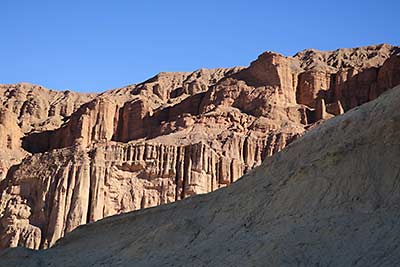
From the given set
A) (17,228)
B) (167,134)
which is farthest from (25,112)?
(17,228)

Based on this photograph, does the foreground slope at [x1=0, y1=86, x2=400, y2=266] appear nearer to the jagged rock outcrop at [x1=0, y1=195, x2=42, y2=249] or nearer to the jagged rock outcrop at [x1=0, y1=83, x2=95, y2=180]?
the jagged rock outcrop at [x1=0, y1=195, x2=42, y2=249]

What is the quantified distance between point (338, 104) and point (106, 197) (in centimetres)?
2906

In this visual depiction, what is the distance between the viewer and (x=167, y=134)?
79.2 metres

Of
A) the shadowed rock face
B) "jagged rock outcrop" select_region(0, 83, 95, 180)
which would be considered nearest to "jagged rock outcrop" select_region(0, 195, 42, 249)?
the shadowed rock face

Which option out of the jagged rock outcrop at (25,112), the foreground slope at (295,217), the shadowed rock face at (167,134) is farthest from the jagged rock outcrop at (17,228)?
the foreground slope at (295,217)

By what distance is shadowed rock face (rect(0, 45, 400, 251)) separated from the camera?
68312mm

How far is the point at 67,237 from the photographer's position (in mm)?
31703

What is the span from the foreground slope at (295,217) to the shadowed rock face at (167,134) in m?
36.5

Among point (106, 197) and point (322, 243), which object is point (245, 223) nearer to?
point (322, 243)

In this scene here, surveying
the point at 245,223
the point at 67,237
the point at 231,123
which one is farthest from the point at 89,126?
the point at 245,223

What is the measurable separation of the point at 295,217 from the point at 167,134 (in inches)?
2254

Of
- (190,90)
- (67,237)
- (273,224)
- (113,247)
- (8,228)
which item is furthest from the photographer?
(190,90)

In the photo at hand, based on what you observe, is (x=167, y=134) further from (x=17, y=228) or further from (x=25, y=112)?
(x=25, y=112)

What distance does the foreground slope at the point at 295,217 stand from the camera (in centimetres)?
1966
